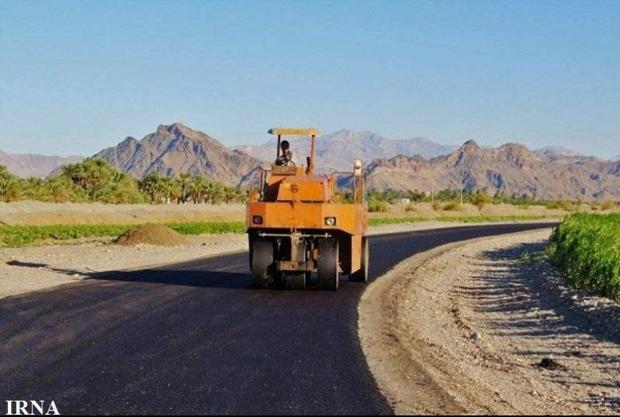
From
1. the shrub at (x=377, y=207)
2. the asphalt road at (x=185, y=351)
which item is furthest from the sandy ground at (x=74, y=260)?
the shrub at (x=377, y=207)

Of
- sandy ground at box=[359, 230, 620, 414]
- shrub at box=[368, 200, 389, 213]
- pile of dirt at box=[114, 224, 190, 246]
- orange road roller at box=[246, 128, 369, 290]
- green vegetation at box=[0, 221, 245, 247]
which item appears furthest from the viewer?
shrub at box=[368, 200, 389, 213]

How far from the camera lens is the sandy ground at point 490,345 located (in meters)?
10.3

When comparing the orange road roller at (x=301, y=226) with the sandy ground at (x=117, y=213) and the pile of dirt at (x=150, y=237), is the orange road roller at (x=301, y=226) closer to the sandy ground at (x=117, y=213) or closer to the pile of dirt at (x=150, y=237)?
the pile of dirt at (x=150, y=237)

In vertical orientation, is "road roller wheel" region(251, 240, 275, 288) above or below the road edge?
above

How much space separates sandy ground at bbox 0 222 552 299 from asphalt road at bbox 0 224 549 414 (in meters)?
2.56

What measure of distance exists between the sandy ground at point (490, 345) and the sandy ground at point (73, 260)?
8307 mm

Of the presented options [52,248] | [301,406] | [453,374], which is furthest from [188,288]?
[52,248]

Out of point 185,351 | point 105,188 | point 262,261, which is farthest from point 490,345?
point 105,188

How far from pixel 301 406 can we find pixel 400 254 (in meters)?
25.6

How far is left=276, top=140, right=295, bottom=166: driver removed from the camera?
69.8 ft

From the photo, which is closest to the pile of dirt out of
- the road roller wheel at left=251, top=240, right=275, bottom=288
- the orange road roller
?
the orange road roller

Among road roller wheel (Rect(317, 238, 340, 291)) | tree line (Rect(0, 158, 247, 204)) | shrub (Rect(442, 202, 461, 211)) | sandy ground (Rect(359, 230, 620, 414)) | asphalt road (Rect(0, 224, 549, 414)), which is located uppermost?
tree line (Rect(0, 158, 247, 204))

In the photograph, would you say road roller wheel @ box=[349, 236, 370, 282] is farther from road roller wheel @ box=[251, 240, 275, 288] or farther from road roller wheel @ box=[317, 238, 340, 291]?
road roller wheel @ box=[251, 240, 275, 288]

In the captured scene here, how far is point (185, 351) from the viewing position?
40.2 feet
